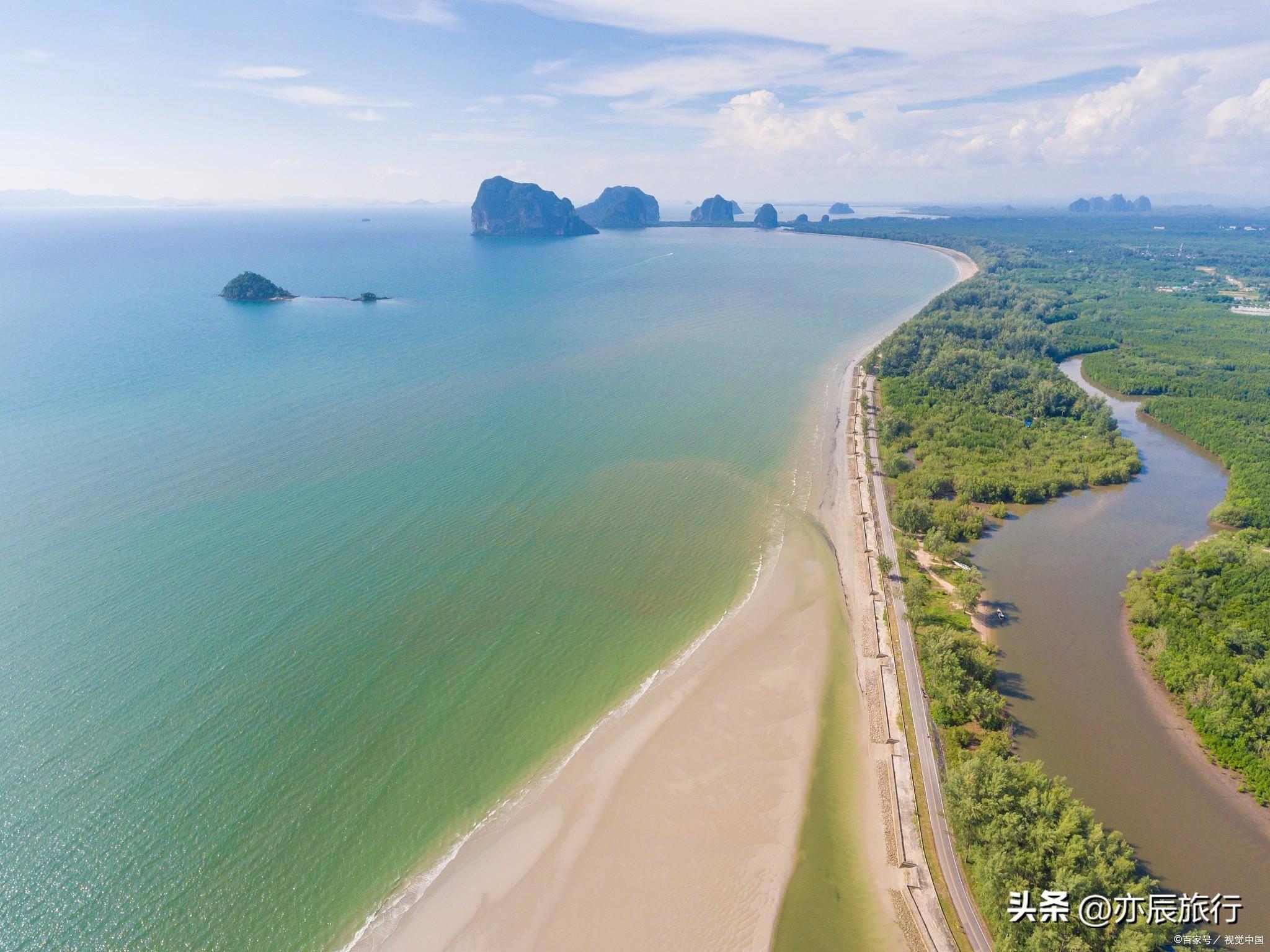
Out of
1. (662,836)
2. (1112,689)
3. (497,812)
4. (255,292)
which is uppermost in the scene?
(255,292)

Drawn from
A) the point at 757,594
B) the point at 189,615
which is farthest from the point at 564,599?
the point at 189,615

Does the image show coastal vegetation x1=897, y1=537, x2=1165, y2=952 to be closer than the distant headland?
Yes

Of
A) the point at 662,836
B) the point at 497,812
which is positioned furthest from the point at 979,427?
the point at 497,812

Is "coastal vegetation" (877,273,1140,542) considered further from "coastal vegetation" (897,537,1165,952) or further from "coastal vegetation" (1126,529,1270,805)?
"coastal vegetation" (897,537,1165,952)

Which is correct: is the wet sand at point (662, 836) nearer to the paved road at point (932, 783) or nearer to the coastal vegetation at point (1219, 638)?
the paved road at point (932, 783)

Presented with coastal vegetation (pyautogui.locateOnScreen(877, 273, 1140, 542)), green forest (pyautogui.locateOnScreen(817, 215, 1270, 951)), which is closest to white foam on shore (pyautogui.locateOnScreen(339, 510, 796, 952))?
green forest (pyautogui.locateOnScreen(817, 215, 1270, 951))

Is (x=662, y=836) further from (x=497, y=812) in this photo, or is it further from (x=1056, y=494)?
(x=1056, y=494)

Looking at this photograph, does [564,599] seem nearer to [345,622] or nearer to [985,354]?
[345,622]
